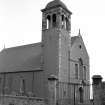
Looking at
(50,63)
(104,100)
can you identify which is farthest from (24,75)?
(104,100)

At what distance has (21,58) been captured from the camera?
99.3 feet

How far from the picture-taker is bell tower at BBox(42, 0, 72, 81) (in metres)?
23.4

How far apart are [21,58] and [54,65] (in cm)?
885

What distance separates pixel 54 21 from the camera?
2616 centimetres

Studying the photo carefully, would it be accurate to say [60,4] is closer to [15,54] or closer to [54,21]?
[54,21]

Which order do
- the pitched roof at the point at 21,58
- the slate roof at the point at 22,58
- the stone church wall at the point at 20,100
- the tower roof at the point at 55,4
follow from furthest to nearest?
the pitched roof at the point at 21,58, the slate roof at the point at 22,58, the tower roof at the point at 55,4, the stone church wall at the point at 20,100

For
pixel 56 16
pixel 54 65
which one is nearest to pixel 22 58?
pixel 54 65

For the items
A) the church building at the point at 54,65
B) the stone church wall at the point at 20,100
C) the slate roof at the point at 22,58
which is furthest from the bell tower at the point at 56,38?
the stone church wall at the point at 20,100

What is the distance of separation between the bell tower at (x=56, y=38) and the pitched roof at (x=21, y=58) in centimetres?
270

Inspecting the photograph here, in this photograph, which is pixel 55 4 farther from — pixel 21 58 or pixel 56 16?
pixel 21 58

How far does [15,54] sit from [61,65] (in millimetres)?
12224

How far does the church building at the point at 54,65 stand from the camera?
23461 mm

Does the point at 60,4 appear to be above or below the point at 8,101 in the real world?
above

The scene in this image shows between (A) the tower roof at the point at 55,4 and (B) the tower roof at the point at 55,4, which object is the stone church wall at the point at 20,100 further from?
(B) the tower roof at the point at 55,4
